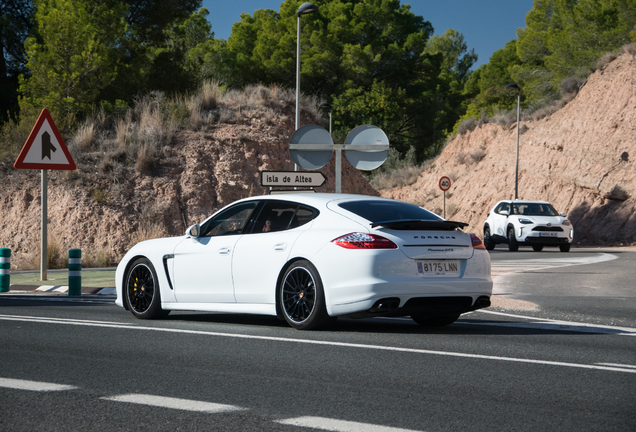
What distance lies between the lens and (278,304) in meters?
8.25

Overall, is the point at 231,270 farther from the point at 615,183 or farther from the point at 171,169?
the point at 615,183

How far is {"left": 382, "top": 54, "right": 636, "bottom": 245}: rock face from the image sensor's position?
38969 millimetres

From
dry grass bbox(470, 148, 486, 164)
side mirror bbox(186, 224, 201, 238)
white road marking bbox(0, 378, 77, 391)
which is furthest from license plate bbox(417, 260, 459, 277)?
dry grass bbox(470, 148, 486, 164)

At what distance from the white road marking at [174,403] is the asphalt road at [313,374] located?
0.01 metres

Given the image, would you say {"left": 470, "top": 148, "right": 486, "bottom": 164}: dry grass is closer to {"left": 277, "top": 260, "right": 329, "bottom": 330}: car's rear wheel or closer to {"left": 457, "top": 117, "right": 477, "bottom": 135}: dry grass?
{"left": 457, "top": 117, "right": 477, "bottom": 135}: dry grass

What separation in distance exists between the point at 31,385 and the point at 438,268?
415cm

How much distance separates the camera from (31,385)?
5379 millimetres

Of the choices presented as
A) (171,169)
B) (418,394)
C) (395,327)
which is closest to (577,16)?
(171,169)

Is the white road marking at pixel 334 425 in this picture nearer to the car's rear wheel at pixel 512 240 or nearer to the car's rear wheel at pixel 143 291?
the car's rear wheel at pixel 143 291

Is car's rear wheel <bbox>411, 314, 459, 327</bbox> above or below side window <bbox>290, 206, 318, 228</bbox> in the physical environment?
below

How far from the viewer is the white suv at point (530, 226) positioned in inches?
1055

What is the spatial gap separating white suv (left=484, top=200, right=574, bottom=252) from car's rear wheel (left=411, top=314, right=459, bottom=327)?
61.1 feet

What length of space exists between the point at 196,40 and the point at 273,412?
6822cm

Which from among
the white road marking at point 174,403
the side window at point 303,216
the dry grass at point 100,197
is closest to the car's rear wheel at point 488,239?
the dry grass at point 100,197
